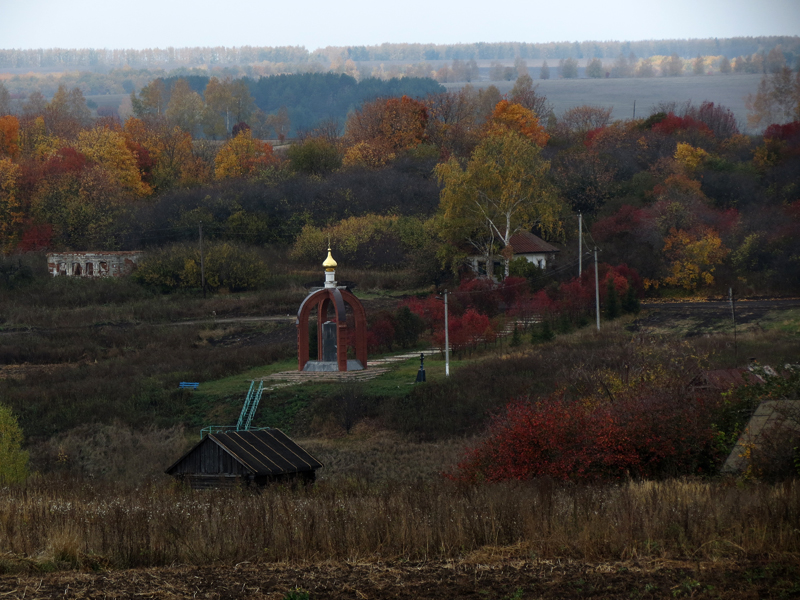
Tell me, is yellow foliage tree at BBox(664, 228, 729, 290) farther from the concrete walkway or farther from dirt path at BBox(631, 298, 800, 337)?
the concrete walkway

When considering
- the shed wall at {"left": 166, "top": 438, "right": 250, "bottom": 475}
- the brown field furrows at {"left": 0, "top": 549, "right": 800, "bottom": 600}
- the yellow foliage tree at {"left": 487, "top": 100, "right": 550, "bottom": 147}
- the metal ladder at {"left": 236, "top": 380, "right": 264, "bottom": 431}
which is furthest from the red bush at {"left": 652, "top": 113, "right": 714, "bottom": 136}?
the brown field furrows at {"left": 0, "top": 549, "right": 800, "bottom": 600}

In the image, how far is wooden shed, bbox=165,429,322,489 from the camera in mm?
17969

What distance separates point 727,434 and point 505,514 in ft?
27.4

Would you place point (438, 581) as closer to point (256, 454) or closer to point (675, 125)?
point (256, 454)

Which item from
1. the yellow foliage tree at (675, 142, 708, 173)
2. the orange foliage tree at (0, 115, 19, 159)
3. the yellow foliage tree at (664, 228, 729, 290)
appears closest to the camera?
the yellow foliage tree at (664, 228, 729, 290)

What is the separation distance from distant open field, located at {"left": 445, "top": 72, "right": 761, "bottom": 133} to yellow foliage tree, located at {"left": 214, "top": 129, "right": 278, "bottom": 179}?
41580mm

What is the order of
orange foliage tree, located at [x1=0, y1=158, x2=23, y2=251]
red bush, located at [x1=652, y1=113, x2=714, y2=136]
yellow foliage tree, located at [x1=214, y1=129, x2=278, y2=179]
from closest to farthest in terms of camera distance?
orange foliage tree, located at [x1=0, y1=158, x2=23, y2=251]
red bush, located at [x1=652, y1=113, x2=714, y2=136]
yellow foliage tree, located at [x1=214, y1=129, x2=278, y2=179]

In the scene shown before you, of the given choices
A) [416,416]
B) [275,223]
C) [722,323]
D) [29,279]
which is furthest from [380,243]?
[416,416]

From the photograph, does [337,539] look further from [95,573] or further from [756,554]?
[756,554]

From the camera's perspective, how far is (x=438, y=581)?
873 cm

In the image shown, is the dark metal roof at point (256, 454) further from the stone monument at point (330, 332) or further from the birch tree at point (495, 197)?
the birch tree at point (495, 197)

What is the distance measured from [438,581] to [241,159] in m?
69.4

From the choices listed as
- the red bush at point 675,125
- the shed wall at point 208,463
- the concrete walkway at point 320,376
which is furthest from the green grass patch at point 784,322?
the red bush at point 675,125

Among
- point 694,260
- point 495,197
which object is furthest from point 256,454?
point 495,197
